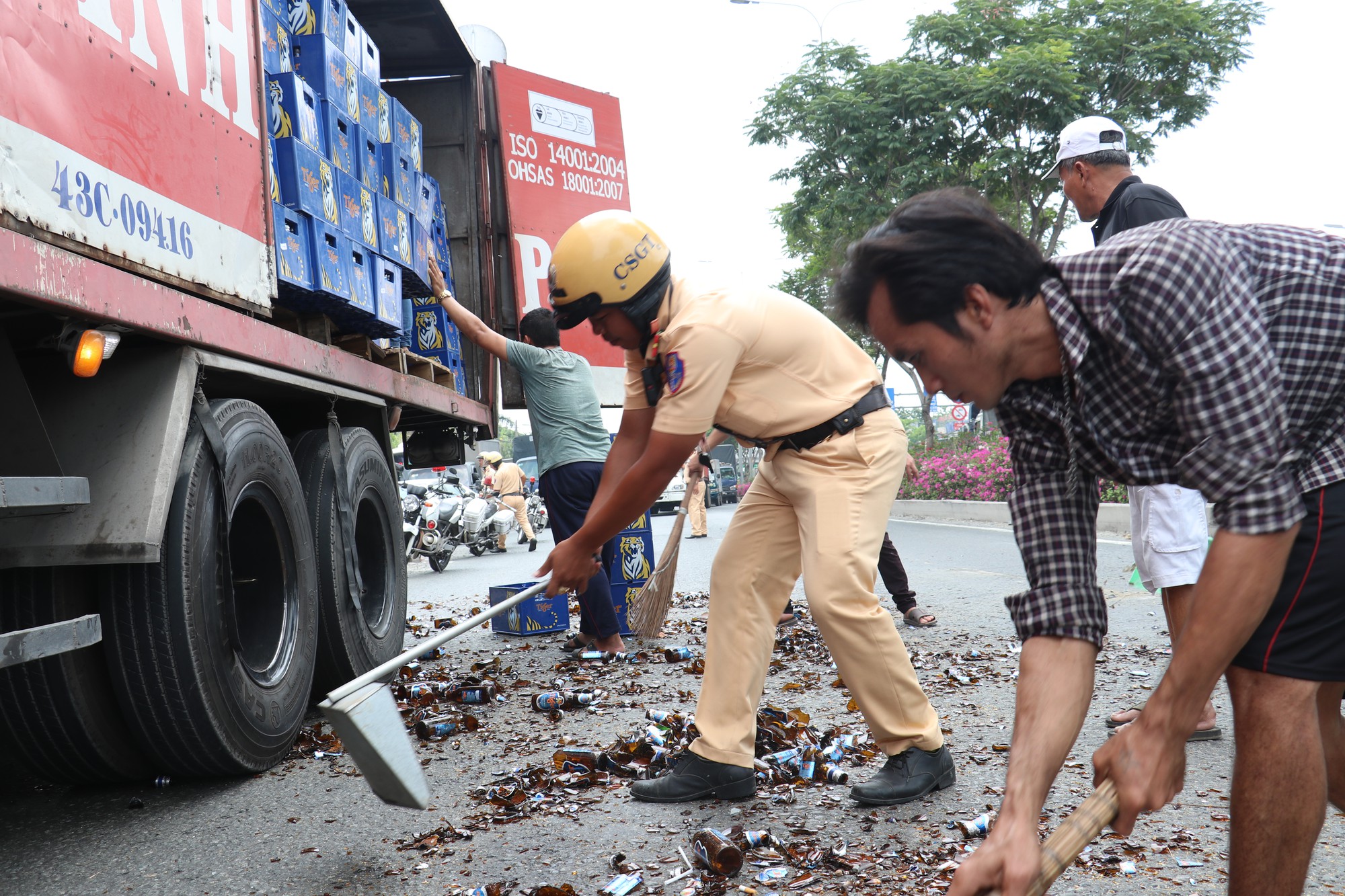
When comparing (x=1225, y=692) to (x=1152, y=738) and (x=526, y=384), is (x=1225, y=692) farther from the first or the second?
(x=526, y=384)

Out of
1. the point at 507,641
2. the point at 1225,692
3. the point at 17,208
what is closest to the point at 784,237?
the point at 507,641

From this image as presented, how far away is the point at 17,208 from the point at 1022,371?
219cm

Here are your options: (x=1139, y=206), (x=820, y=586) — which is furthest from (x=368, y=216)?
(x=1139, y=206)

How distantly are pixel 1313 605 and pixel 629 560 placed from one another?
523cm

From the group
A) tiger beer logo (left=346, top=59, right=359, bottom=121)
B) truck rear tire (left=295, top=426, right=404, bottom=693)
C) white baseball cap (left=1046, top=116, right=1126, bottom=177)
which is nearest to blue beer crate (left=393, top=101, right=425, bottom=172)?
tiger beer logo (left=346, top=59, right=359, bottom=121)

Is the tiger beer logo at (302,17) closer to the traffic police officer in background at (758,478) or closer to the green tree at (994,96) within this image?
the traffic police officer in background at (758,478)

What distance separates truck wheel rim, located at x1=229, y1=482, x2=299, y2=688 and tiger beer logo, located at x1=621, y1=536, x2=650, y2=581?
291 centimetres

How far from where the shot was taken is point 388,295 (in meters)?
4.99

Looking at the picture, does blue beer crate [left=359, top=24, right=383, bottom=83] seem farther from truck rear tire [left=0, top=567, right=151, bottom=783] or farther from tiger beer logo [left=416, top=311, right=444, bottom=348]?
truck rear tire [left=0, top=567, right=151, bottom=783]

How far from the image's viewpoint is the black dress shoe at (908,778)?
3.21m

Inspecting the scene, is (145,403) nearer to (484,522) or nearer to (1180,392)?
(1180,392)

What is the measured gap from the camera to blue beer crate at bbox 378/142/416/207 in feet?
16.9

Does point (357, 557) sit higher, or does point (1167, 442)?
point (1167, 442)

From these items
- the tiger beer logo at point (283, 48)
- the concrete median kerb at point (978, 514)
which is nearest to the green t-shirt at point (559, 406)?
the tiger beer logo at point (283, 48)
